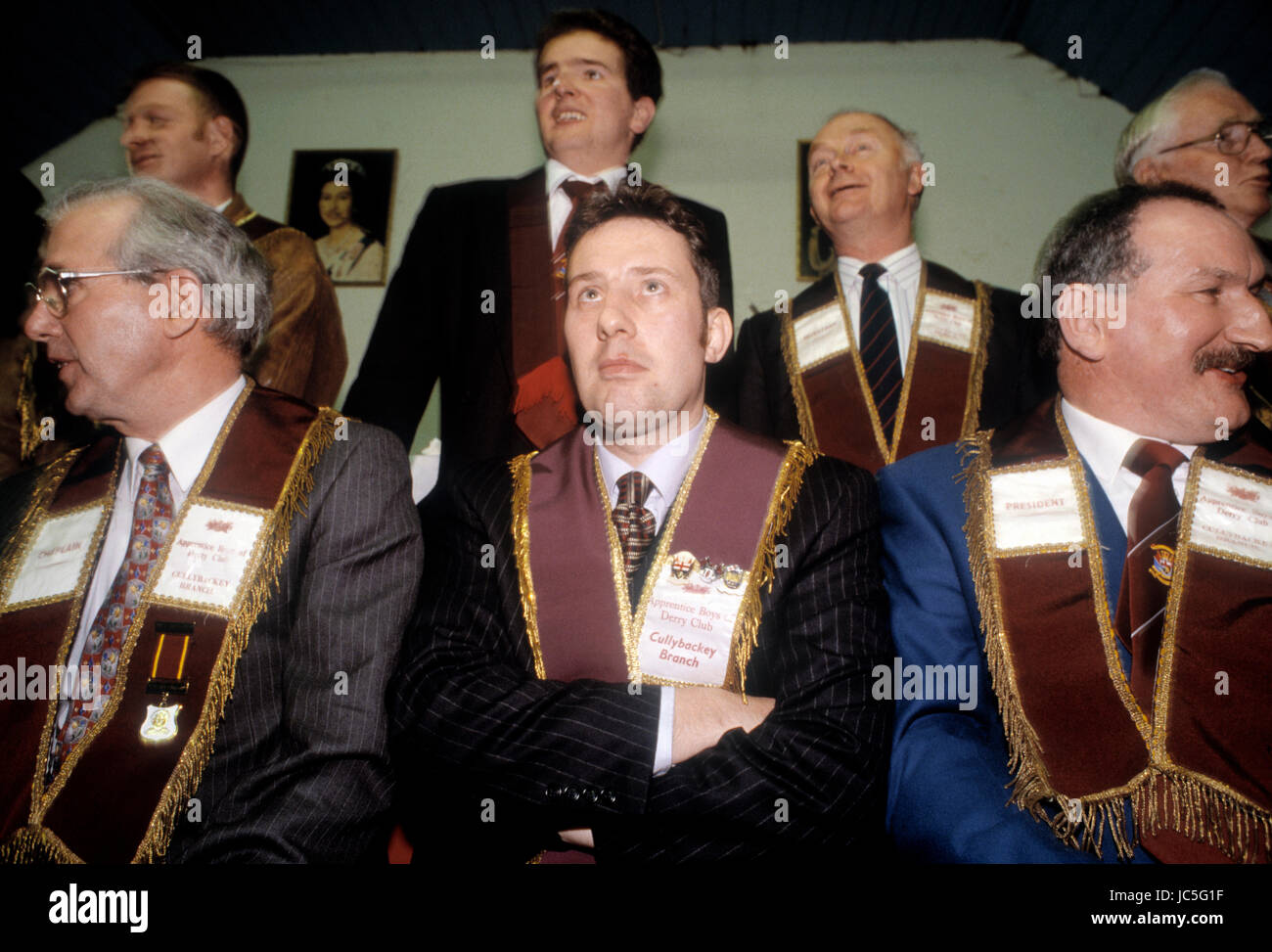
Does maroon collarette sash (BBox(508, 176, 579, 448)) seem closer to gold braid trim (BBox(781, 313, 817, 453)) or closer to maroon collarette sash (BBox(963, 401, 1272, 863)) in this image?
gold braid trim (BBox(781, 313, 817, 453))

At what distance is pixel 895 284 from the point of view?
8.29 feet

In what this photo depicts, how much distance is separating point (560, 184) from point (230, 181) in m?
1.09

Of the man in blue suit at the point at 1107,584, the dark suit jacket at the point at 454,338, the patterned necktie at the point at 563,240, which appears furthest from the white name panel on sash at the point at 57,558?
the man in blue suit at the point at 1107,584

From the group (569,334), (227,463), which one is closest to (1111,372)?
(569,334)

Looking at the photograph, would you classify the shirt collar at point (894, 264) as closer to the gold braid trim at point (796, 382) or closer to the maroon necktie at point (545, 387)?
the gold braid trim at point (796, 382)

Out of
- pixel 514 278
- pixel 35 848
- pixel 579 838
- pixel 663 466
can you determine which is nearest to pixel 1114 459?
pixel 663 466

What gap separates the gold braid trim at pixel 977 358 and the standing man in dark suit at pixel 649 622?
2.27ft

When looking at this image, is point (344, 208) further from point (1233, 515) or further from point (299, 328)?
point (1233, 515)

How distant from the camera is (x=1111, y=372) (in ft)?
5.92

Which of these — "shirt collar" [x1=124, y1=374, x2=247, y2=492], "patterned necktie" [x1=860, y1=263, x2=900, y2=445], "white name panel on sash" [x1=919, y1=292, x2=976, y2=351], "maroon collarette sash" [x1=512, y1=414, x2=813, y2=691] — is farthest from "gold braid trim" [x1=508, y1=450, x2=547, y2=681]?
"white name panel on sash" [x1=919, y1=292, x2=976, y2=351]

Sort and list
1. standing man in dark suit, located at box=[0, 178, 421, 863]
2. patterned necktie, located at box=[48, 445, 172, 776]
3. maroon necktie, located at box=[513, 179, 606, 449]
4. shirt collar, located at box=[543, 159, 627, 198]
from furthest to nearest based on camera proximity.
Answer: shirt collar, located at box=[543, 159, 627, 198] < maroon necktie, located at box=[513, 179, 606, 449] < patterned necktie, located at box=[48, 445, 172, 776] < standing man in dark suit, located at box=[0, 178, 421, 863]

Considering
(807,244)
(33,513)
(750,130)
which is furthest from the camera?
(750,130)

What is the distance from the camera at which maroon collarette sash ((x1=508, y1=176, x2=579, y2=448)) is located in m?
2.20
